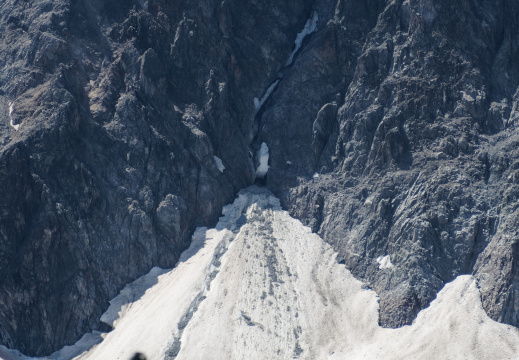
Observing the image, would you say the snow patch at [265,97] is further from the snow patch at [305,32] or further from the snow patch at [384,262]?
the snow patch at [384,262]

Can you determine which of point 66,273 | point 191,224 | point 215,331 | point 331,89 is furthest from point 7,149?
point 331,89

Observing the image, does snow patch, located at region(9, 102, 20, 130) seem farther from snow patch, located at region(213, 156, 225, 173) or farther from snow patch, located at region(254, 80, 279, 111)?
snow patch, located at region(254, 80, 279, 111)

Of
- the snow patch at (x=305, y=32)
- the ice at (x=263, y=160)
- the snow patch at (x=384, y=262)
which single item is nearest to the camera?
the snow patch at (x=384, y=262)

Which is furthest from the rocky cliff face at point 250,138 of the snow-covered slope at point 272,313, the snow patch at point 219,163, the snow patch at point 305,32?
the snow-covered slope at point 272,313

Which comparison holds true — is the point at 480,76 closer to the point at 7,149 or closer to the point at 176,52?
the point at 176,52

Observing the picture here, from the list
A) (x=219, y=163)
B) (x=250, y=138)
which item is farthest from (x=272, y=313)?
(x=250, y=138)
